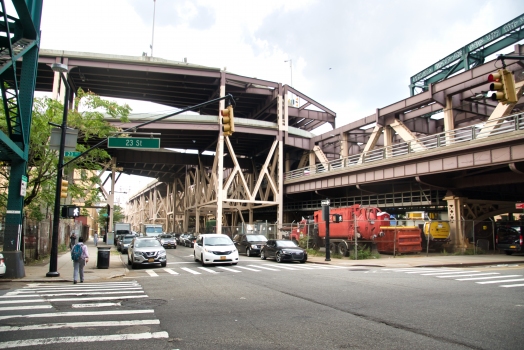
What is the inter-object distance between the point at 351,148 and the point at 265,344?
166ft

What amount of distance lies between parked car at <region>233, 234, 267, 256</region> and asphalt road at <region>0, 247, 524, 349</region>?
14.6 meters

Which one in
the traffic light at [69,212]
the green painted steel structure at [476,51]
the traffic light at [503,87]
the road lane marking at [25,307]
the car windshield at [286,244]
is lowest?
the road lane marking at [25,307]

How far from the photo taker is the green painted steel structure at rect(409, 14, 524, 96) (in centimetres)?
3719

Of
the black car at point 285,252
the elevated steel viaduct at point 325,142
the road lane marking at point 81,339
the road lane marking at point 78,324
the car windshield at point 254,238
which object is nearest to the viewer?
the road lane marking at point 81,339

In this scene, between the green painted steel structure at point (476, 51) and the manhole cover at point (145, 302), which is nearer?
the manhole cover at point (145, 302)

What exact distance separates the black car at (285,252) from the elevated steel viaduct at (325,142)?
1183 centimetres

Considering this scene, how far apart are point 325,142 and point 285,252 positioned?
28572 mm

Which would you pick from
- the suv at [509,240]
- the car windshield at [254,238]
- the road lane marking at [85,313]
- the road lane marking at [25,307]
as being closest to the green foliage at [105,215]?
the car windshield at [254,238]

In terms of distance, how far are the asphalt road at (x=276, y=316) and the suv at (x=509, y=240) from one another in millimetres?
15137

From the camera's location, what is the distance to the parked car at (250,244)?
1078 inches

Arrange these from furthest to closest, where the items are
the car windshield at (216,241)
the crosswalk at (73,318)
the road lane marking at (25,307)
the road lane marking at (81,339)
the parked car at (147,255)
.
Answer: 1. the car windshield at (216,241)
2. the parked car at (147,255)
3. the road lane marking at (25,307)
4. the crosswalk at (73,318)
5. the road lane marking at (81,339)

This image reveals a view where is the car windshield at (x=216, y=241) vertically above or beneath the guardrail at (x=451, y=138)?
beneath

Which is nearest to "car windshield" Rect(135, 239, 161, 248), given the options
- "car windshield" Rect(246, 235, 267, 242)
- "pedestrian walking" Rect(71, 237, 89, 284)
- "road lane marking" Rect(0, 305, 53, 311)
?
"pedestrian walking" Rect(71, 237, 89, 284)

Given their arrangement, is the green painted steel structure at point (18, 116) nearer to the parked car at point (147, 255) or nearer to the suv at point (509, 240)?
the parked car at point (147, 255)
